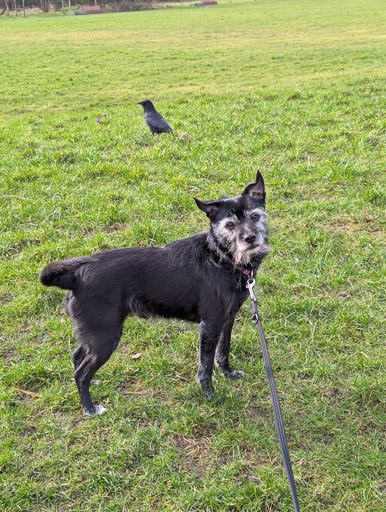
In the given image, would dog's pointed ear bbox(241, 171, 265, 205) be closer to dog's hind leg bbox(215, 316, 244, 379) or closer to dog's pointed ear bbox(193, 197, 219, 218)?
dog's pointed ear bbox(193, 197, 219, 218)

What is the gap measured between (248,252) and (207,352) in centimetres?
89

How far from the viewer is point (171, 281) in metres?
3.36

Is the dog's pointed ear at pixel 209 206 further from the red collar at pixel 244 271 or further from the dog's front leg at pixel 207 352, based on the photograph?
the dog's front leg at pixel 207 352

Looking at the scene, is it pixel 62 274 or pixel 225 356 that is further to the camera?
pixel 225 356

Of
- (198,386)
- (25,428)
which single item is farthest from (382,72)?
(25,428)

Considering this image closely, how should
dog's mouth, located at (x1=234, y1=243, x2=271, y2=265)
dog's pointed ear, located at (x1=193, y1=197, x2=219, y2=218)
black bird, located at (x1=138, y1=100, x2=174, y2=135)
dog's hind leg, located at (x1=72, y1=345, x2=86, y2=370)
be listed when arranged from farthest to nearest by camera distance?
black bird, located at (x1=138, y1=100, x2=174, y2=135)
dog's hind leg, located at (x1=72, y1=345, x2=86, y2=370)
dog's pointed ear, located at (x1=193, y1=197, x2=219, y2=218)
dog's mouth, located at (x1=234, y1=243, x2=271, y2=265)

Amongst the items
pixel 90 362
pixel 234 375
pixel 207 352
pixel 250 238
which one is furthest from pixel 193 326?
pixel 250 238

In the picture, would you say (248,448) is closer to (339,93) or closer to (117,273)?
(117,273)

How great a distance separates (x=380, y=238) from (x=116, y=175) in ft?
13.2

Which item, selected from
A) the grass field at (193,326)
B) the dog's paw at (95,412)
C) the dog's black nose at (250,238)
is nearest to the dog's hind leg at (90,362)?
the dog's paw at (95,412)

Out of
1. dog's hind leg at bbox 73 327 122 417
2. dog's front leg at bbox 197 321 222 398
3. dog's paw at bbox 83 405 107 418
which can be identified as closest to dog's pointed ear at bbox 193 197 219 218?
dog's front leg at bbox 197 321 222 398

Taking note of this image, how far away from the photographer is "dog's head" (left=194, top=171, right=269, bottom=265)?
3.16 metres

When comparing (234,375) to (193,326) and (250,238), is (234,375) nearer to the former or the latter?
(193,326)

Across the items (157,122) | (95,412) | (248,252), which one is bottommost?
(95,412)
